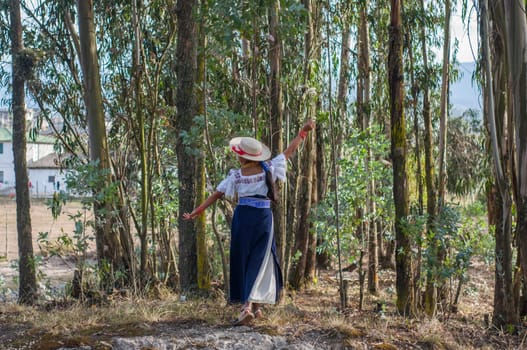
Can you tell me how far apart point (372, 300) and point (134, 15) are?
6.93 m

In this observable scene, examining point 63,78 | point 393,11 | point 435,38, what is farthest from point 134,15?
point 435,38

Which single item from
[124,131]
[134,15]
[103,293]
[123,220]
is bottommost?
[103,293]

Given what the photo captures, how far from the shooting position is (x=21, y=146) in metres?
10.4

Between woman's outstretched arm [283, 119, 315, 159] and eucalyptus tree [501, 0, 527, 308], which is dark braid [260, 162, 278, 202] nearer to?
woman's outstretched arm [283, 119, 315, 159]

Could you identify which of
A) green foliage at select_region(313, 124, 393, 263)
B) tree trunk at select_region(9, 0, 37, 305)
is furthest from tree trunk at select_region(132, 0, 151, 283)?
green foliage at select_region(313, 124, 393, 263)

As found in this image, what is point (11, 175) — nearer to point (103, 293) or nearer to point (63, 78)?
point (63, 78)

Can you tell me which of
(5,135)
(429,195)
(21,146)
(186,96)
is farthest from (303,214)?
(5,135)

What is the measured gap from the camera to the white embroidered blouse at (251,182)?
518 centimetres

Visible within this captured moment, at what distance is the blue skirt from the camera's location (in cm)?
518

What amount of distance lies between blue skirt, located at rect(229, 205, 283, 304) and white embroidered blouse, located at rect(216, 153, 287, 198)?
0.13m

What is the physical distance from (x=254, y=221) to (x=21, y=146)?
6.54 metres

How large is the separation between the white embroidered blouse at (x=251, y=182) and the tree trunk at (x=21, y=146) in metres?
6.13

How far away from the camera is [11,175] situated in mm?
55688

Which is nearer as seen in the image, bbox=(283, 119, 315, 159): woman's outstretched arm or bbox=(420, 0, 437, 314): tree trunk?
bbox=(283, 119, 315, 159): woman's outstretched arm
